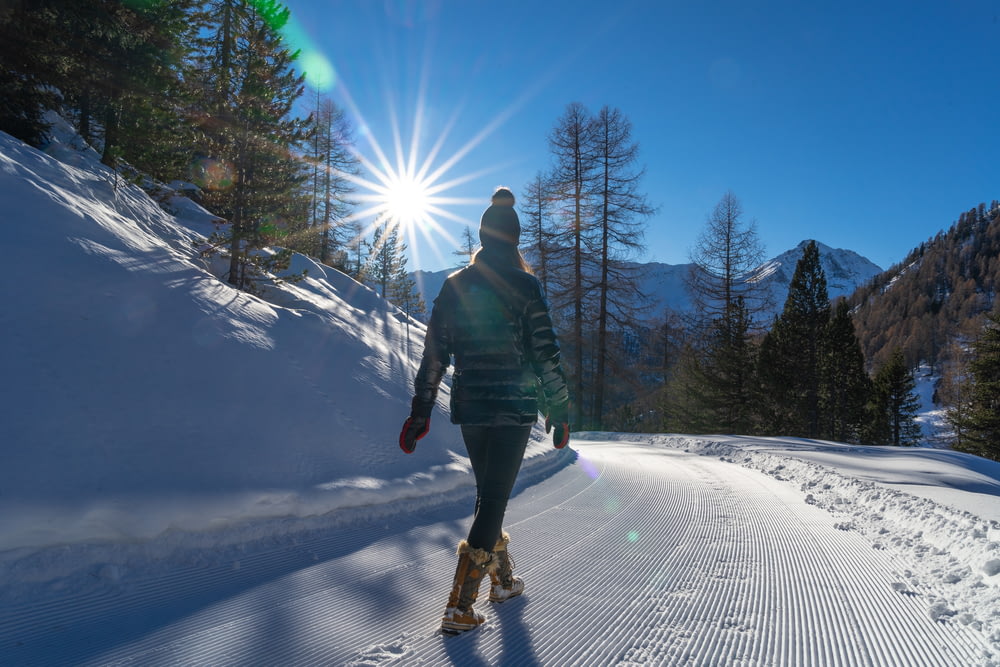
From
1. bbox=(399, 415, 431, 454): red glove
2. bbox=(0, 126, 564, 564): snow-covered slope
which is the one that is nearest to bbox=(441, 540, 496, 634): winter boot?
bbox=(399, 415, 431, 454): red glove

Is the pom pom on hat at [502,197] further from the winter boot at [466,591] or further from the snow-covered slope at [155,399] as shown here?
the snow-covered slope at [155,399]

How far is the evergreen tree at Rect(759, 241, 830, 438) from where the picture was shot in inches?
950

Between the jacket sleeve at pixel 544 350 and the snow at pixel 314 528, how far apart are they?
43.3 inches

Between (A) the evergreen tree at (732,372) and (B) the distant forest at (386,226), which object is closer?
(B) the distant forest at (386,226)

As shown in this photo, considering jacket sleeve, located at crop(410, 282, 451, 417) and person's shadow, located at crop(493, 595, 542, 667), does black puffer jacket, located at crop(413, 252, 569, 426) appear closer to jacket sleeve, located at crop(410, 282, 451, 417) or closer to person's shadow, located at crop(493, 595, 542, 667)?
jacket sleeve, located at crop(410, 282, 451, 417)

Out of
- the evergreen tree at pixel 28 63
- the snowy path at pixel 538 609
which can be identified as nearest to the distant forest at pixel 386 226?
the evergreen tree at pixel 28 63

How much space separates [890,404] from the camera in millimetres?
38438

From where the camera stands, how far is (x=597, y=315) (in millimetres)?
19797

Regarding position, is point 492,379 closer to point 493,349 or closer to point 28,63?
point 493,349

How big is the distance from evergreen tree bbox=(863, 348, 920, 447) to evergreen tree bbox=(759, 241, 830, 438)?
1276 centimetres

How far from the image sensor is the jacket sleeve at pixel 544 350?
245 cm

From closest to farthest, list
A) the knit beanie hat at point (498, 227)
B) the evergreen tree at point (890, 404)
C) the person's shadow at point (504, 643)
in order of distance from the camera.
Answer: the person's shadow at point (504, 643)
the knit beanie hat at point (498, 227)
the evergreen tree at point (890, 404)

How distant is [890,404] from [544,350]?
4755cm

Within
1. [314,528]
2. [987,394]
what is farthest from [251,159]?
[987,394]
